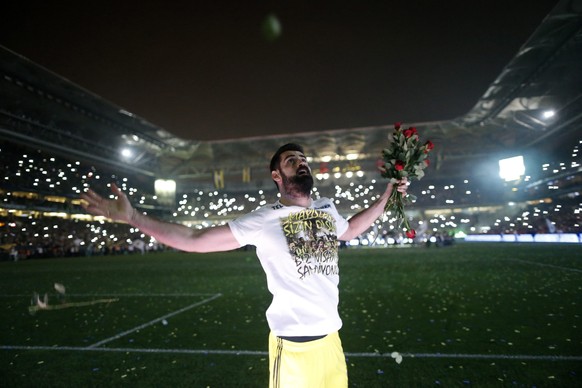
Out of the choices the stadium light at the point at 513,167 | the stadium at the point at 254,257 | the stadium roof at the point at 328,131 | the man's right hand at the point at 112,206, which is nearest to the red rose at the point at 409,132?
the stadium at the point at 254,257

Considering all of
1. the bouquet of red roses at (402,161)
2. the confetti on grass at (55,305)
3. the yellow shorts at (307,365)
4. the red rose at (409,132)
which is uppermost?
the red rose at (409,132)

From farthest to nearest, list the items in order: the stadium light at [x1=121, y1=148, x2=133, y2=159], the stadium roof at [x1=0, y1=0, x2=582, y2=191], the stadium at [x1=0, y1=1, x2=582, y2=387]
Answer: the stadium light at [x1=121, y1=148, x2=133, y2=159], the stadium roof at [x1=0, y1=0, x2=582, y2=191], the stadium at [x1=0, y1=1, x2=582, y2=387]

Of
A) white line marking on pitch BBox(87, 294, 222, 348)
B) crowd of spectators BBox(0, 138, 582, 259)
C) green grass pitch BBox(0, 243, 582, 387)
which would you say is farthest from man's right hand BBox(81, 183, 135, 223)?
crowd of spectators BBox(0, 138, 582, 259)

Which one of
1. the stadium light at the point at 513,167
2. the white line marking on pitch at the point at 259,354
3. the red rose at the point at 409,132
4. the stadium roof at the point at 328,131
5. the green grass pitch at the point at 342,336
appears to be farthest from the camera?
the stadium light at the point at 513,167

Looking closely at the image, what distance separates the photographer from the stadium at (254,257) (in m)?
5.31

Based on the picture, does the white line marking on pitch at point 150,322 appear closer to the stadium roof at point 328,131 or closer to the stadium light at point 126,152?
the stadium roof at point 328,131

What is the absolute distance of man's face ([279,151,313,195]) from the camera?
8.73ft

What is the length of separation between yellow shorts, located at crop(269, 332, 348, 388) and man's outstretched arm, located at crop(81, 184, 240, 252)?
0.73 m

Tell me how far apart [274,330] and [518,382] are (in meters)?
3.31

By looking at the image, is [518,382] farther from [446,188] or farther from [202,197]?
[202,197]

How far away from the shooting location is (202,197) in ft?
256

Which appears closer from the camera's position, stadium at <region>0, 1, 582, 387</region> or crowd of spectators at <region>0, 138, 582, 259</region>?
stadium at <region>0, 1, 582, 387</region>

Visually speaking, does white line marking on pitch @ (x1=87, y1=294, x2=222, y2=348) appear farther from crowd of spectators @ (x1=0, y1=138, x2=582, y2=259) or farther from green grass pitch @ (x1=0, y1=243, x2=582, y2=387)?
crowd of spectators @ (x1=0, y1=138, x2=582, y2=259)

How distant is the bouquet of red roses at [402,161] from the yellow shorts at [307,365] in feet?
4.66
